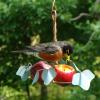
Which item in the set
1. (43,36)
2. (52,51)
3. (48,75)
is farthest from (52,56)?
(43,36)

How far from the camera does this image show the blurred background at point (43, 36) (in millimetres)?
3824

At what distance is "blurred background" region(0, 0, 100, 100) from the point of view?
151 inches

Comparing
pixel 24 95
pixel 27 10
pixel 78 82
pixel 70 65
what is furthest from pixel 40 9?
pixel 78 82

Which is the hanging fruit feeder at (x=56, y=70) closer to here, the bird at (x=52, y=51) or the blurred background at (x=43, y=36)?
the bird at (x=52, y=51)

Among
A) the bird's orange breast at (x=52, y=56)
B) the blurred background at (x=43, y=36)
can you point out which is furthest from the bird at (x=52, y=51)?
the blurred background at (x=43, y=36)

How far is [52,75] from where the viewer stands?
2080 mm

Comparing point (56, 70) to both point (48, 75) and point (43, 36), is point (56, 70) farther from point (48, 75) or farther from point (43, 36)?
point (43, 36)

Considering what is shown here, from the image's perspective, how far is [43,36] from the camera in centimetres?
445

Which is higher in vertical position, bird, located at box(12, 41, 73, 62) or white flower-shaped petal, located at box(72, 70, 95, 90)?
bird, located at box(12, 41, 73, 62)

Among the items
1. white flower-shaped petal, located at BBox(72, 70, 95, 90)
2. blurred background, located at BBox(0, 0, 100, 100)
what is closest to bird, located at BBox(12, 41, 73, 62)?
white flower-shaped petal, located at BBox(72, 70, 95, 90)

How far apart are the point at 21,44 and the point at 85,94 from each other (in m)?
0.96

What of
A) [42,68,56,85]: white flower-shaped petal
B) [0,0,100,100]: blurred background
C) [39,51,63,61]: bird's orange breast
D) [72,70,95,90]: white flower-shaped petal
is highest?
[39,51,63,61]: bird's orange breast

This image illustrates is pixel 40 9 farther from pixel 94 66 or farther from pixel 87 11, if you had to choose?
pixel 87 11

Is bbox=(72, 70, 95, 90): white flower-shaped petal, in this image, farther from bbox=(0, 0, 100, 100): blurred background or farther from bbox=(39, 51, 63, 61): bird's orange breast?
bbox=(0, 0, 100, 100): blurred background
